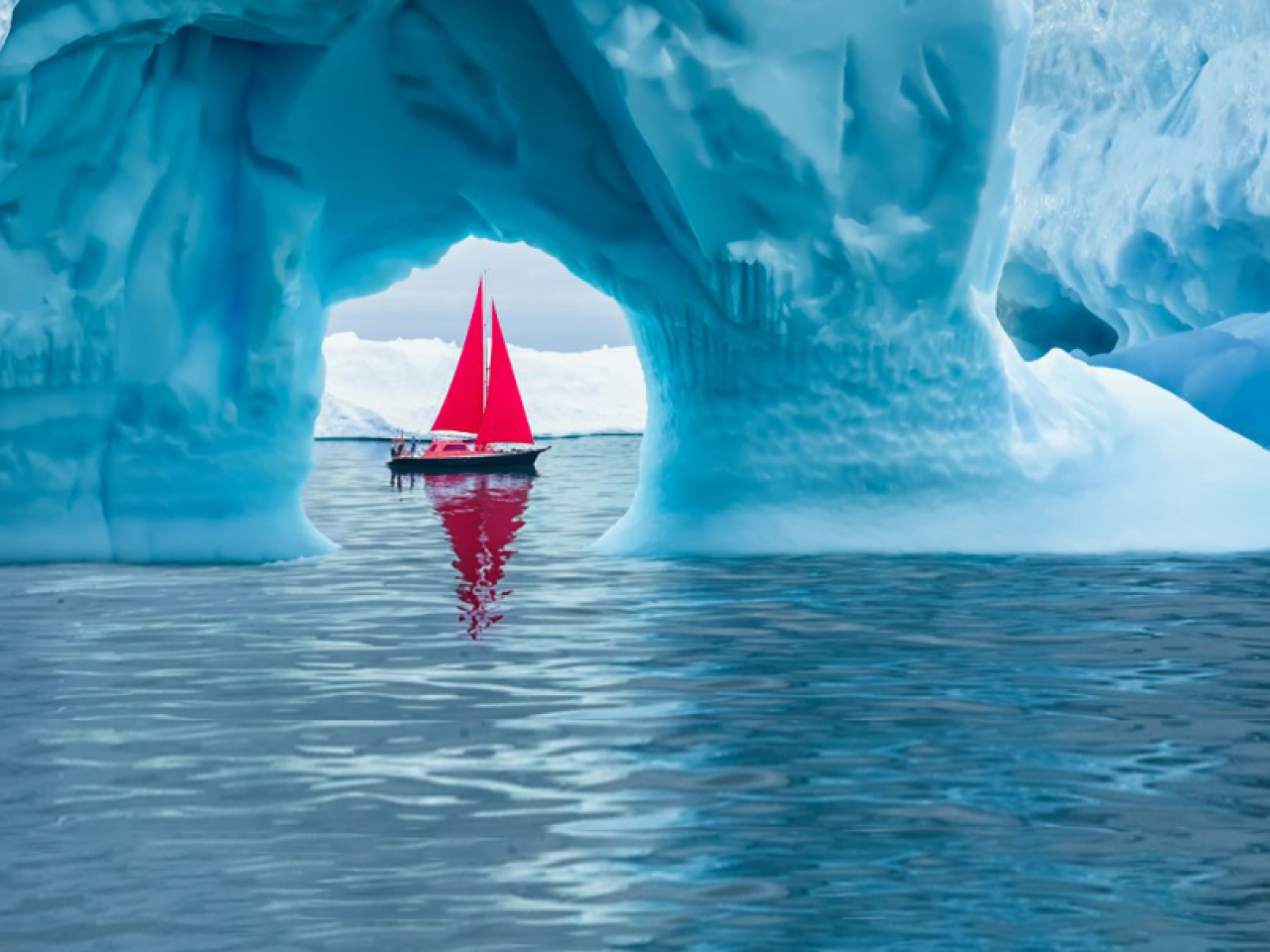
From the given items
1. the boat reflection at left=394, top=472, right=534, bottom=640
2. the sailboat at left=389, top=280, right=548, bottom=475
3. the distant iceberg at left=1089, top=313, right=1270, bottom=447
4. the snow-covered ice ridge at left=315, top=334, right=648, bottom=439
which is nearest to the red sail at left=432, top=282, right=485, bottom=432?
the sailboat at left=389, top=280, right=548, bottom=475

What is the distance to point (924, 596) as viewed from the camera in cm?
984

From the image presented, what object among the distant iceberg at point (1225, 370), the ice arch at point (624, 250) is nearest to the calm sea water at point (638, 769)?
the ice arch at point (624, 250)

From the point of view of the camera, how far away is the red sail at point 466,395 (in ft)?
89.9

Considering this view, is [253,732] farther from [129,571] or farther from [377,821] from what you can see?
[129,571]

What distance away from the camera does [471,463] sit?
30891 millimetres

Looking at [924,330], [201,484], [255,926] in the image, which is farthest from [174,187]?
[255,926]

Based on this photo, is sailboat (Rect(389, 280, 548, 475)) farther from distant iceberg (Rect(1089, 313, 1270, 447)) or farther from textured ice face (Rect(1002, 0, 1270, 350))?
distant iceberg (Rect(1089, 313, 1270, 447))

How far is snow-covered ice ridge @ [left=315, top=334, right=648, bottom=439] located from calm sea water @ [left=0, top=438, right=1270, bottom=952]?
1712 inches

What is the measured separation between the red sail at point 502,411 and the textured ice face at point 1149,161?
8268 mm

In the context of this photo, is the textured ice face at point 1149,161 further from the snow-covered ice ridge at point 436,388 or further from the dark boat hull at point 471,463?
the snow-covered ice ridge at point 436,388

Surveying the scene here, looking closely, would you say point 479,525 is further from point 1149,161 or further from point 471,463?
point 471,463

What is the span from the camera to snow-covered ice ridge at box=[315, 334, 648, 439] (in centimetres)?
5350

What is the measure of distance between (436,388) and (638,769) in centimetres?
4925

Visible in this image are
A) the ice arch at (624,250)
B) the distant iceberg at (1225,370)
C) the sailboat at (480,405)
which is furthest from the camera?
the sailboat at (480,405)
